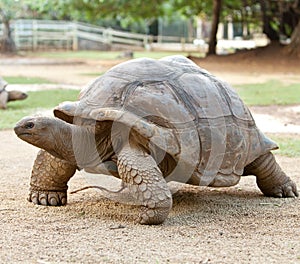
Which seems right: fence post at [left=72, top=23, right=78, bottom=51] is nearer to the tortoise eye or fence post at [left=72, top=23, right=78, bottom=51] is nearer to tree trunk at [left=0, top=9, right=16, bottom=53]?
tree trunk at [left=0, top=9, right=16, bottom=53]

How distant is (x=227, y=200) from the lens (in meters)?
4.11

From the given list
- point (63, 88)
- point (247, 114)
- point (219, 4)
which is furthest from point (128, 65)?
point (219, 4)

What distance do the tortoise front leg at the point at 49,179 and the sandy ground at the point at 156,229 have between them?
0.07m

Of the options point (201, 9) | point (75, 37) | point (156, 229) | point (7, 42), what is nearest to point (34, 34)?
point (75, 37)

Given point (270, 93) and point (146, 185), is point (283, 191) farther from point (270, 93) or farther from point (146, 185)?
point (270, 93)

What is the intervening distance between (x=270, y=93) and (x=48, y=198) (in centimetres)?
816

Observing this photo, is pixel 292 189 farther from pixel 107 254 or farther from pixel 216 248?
pixel 107 254

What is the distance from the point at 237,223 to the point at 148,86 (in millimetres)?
845

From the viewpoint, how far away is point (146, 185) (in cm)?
332

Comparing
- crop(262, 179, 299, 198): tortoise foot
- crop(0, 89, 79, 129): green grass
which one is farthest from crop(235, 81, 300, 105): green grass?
crop(262, 179, 299, 198): tortoise foot

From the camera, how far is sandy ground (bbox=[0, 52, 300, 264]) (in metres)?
2.83

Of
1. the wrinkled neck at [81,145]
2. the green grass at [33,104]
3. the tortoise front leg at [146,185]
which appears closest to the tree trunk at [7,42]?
the green grass at [33,104]

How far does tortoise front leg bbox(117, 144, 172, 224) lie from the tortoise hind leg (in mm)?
954

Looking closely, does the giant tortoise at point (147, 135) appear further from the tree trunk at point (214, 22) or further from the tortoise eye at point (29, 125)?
the tree trunk at point (214, 22)
